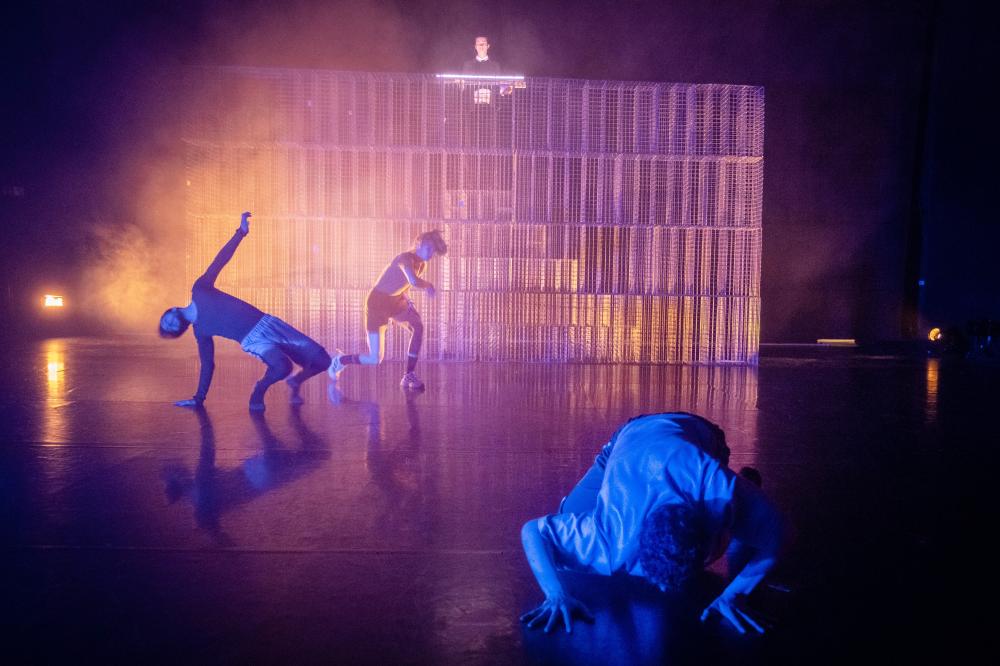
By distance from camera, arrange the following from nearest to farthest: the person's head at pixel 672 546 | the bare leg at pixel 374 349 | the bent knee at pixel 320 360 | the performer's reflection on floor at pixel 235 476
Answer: the person's head at pixel 672 546, the performer's reflection on floor at pixel 235 476, the bent knee at pixel 320 360, the bare leg at pixel 374 349

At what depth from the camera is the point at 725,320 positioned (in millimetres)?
10539

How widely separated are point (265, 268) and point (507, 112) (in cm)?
460

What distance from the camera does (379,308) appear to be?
729 cm

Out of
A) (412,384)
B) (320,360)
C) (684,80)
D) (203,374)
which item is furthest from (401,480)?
(684,80)

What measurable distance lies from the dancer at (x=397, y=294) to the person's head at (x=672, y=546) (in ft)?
18.0

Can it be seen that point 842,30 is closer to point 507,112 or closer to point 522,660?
point 507,112

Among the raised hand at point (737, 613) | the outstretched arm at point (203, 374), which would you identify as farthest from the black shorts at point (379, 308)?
the raised hand at point (737, 613)

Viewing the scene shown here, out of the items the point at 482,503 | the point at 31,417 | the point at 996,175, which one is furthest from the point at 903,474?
the point at 996,175

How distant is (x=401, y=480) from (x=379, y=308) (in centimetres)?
385

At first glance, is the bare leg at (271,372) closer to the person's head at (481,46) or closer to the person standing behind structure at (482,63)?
the person standing behind structure at (482,63)

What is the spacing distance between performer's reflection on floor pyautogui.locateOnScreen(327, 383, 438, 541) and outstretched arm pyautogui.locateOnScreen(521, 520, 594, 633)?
84 centimetres

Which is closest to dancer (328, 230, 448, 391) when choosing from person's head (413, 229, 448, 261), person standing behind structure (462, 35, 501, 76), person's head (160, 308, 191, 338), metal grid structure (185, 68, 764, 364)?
person's head (413, 229, 448, 261)

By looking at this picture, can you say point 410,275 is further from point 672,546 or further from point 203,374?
point 672,546

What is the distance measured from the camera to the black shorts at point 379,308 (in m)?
7.28
